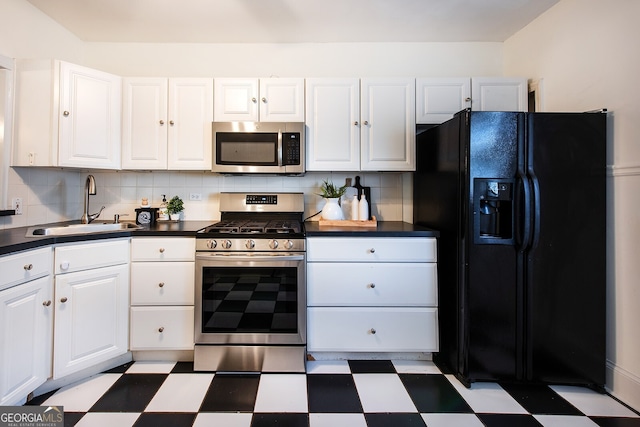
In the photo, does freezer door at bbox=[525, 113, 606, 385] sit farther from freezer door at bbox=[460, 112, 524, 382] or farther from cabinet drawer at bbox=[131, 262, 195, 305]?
cabinet drawer at bbox=[131, 262, 195, 305]

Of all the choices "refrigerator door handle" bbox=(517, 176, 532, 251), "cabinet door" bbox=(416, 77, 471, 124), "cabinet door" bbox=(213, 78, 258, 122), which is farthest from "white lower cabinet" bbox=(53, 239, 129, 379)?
"refrigerator door handle" bbox=(517, 176, 532, 251)

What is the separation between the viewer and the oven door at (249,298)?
6.41 ft

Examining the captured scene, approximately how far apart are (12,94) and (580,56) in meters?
3.69

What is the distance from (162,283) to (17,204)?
1158 millimetres

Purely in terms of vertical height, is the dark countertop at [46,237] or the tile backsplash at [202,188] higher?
the tile backsplash at [202,188]

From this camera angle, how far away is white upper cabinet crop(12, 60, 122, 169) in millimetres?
2051

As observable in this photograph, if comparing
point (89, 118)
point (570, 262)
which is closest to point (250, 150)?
point (89, 118)

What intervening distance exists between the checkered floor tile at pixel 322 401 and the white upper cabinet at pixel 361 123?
1.47 metres

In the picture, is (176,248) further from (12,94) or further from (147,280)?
(12,94)

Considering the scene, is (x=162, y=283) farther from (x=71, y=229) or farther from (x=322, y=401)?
(x=322, y=401)

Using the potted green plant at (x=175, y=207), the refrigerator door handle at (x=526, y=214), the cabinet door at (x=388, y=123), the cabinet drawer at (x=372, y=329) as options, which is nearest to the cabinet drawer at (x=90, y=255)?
the potted green plant at (x=175, y=207)

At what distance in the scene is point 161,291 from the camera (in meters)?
2.01

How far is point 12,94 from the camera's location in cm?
203

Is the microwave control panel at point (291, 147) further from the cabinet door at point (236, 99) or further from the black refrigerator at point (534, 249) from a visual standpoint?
the black refrigerator at point (534, 249)
